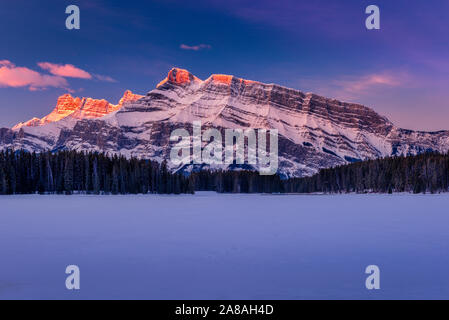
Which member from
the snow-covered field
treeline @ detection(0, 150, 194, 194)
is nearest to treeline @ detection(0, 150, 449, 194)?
treeline @ detection(0, 150, 194, 194)

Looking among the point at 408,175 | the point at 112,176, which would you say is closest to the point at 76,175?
the point at 112,176

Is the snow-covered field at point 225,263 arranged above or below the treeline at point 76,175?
below

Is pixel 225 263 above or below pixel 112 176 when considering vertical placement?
below

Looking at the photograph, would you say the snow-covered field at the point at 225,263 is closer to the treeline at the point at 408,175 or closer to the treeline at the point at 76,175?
the treeline at the point at 76,175

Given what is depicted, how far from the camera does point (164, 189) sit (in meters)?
163

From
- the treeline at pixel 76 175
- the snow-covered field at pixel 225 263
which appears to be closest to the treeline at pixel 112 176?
the treeline at pixel 76 175

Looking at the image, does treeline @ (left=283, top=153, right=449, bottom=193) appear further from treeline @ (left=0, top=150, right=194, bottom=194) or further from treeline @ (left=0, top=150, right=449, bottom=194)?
treeline @ (left=0, top=150, right=194, bottom=194)

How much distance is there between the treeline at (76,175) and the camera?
131875 mm

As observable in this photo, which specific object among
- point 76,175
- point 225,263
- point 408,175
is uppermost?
point 76,175

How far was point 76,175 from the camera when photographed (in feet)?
479

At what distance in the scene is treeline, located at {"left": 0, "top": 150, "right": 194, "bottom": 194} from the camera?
13188 centimetres

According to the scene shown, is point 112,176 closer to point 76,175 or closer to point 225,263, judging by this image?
point 76,175

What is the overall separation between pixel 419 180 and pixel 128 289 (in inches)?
6482
